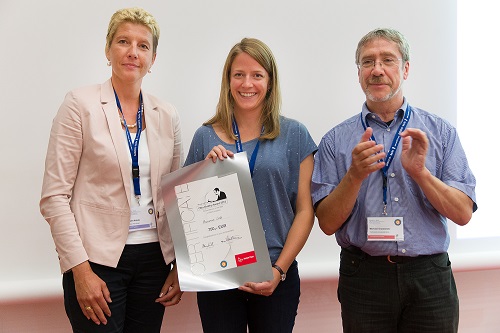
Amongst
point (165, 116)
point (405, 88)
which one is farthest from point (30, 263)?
point (405, 88)

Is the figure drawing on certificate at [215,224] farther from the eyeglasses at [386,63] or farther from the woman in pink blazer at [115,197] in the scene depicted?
the eyeglasses at [386,63]

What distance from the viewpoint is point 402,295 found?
182 centimetres

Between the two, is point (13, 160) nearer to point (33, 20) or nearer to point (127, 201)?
point (33, 20)

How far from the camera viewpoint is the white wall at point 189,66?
237cm

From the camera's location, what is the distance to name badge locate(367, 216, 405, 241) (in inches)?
71.8

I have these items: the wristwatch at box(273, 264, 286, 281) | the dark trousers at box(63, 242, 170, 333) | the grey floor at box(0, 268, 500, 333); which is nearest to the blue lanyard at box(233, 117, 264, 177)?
the wristwatch at box(273, 264, 286, 281)

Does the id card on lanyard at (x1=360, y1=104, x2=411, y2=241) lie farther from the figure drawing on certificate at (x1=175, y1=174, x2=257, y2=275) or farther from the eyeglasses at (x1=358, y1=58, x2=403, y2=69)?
the figure drawing on certificate at (x1=175, y1=174, x2=257, y2=275)

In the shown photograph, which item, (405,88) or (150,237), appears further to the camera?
(405,88)

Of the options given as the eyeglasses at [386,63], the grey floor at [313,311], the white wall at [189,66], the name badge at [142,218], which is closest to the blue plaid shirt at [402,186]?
the eyeglasses at [386,63]

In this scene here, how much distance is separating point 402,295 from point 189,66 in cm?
149

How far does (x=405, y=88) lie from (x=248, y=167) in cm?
144

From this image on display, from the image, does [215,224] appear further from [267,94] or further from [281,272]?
[267,94]

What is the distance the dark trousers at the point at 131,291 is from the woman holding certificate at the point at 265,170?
184mm

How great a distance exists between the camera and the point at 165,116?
1999 mm
